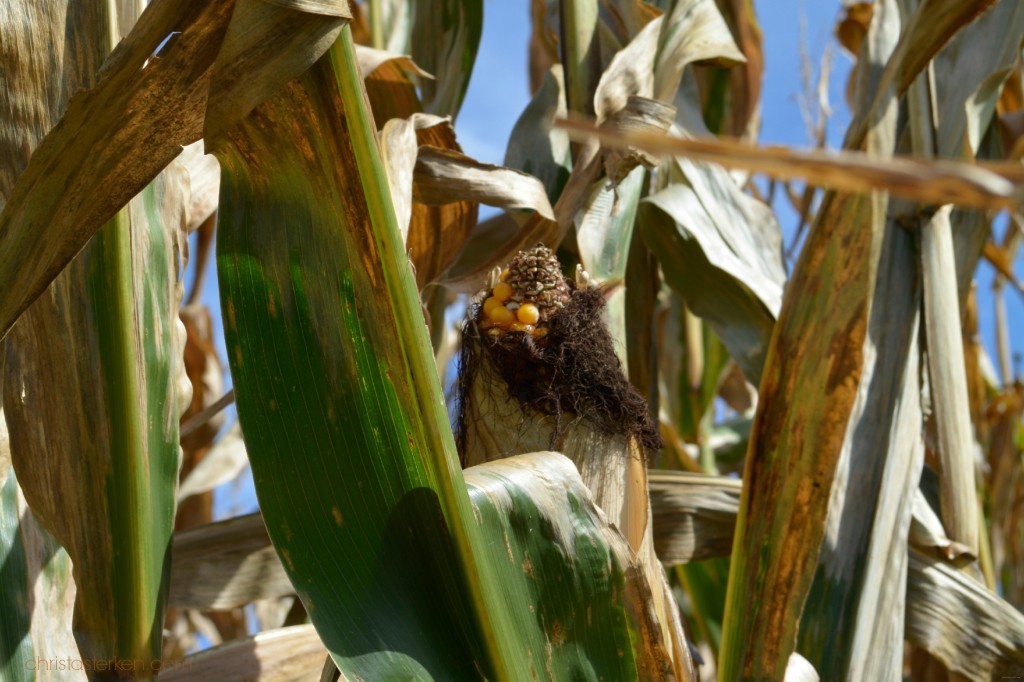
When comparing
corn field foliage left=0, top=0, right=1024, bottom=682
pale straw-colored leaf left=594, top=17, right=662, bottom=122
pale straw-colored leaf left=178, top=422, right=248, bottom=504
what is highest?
pale straw-colored leaf left=594, top=17, right=662, bottom=122

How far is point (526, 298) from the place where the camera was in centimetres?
112

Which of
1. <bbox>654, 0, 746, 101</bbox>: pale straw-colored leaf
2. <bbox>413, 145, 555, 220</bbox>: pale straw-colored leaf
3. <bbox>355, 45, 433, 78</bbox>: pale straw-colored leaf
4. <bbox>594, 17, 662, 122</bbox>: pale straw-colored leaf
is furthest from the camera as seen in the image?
<bbox>654, 0, 746, 101</bbox>: pale straw-colored leaf

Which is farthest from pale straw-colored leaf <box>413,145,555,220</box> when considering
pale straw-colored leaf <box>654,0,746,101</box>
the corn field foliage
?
pale straw-colored leaf <box>654,0,746,101</box>

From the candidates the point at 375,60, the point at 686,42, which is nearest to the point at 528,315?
the point at 375,60

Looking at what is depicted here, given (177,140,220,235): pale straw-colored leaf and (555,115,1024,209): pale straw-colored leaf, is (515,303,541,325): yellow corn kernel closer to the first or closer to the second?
(177,140,220,235): pale straw-colored leaf

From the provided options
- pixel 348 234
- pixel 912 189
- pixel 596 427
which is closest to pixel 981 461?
pixel 596 427

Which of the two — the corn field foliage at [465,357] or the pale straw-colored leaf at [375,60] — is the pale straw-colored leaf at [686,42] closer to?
the corn field foliage at [465,357]

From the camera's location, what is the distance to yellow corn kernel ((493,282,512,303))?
111cm

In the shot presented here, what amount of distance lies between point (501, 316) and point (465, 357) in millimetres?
77

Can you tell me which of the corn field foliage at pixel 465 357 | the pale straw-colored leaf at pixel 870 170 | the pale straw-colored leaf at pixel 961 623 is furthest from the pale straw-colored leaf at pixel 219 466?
the pale straw-colored leaf at pixel 870 170

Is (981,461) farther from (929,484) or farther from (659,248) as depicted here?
(659,248)

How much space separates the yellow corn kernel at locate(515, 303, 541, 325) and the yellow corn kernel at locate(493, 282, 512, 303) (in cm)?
3

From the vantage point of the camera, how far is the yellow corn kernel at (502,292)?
111 centimetres

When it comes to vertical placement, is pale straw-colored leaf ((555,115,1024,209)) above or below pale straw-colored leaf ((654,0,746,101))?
below
